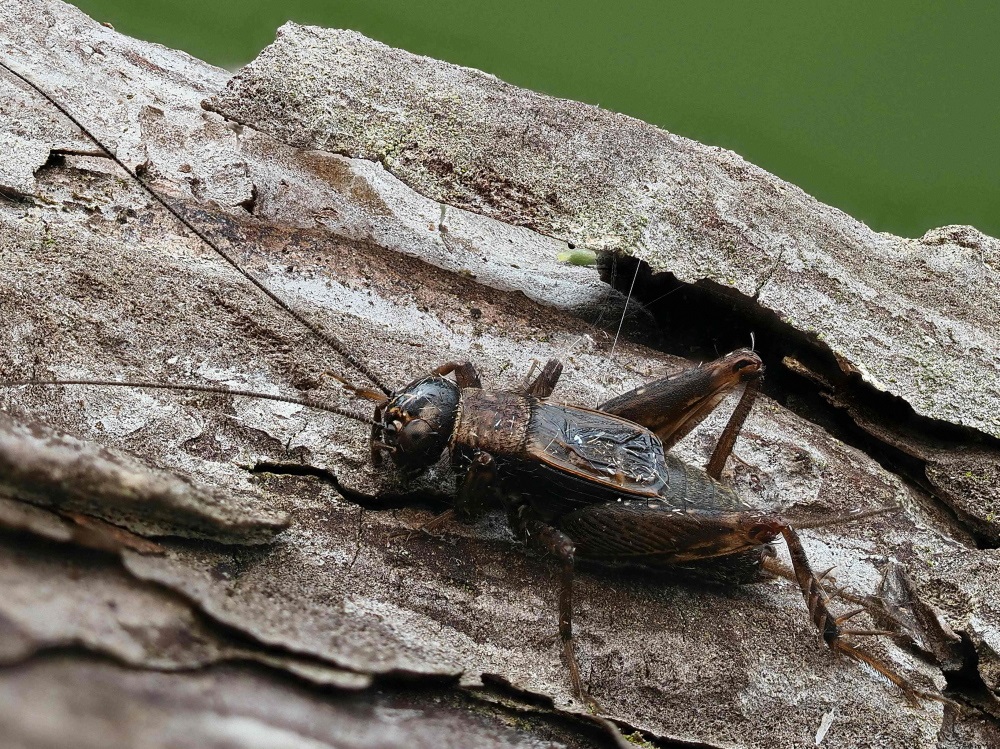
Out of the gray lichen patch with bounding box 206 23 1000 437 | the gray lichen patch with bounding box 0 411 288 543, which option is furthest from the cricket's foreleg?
the gray lichen patch with bounding box 0 411 288 543

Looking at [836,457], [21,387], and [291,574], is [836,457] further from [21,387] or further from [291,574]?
[21,387]

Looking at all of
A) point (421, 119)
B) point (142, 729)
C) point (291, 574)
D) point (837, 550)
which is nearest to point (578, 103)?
point (421, 119)

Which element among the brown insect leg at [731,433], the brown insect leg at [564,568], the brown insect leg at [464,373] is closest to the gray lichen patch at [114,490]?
the brown insect leg at [564,568]

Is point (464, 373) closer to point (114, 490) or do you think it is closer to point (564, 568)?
point (564, 568)

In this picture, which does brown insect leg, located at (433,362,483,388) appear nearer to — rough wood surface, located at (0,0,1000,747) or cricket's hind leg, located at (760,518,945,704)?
rough wood surface, located at (0,0,1000,747)

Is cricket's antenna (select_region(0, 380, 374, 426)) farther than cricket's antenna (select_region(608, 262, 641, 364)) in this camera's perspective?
No

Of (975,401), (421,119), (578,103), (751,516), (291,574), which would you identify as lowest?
(291,574)

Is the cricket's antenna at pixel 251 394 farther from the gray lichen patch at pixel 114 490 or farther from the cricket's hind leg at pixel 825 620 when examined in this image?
the cricket's hind leg at pixel 825 620

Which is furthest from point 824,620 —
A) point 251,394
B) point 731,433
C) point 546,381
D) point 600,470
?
point 251,394
